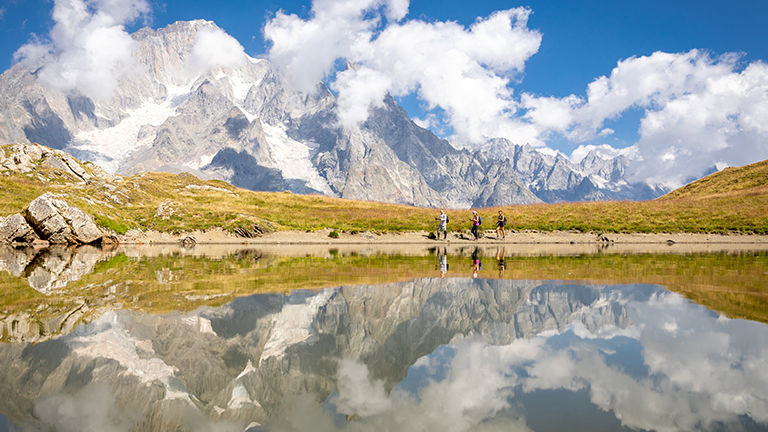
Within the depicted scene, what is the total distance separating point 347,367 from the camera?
7809 mm

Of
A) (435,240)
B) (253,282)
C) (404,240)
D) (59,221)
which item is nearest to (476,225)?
(435,240)

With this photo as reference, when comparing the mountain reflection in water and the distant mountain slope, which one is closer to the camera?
the mountain reflection in water

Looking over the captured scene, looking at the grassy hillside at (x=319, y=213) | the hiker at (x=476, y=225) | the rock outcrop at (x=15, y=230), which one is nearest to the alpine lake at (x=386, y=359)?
the hiker at (x=476, y=225)

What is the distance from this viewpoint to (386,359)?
8227mm

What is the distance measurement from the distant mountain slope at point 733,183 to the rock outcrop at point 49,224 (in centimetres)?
8859

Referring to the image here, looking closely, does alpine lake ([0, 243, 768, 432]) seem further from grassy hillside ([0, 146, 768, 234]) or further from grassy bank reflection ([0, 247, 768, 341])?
grassy hillside ([0, 146, 768, 234])

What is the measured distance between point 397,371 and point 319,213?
187 feet

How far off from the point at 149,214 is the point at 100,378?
183ft

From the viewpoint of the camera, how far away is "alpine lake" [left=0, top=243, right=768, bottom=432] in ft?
19.0

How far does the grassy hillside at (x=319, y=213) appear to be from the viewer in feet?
167

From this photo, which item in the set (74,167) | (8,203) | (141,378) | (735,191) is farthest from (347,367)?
(735,191)

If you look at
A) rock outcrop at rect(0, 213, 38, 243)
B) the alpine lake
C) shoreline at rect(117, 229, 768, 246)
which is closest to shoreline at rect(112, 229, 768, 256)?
shoreline at rect(117, 229, 768, 246)

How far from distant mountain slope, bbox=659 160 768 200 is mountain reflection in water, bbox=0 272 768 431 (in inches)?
3004

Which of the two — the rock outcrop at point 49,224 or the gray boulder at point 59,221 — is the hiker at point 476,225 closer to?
the gray boulder at point 59,221
